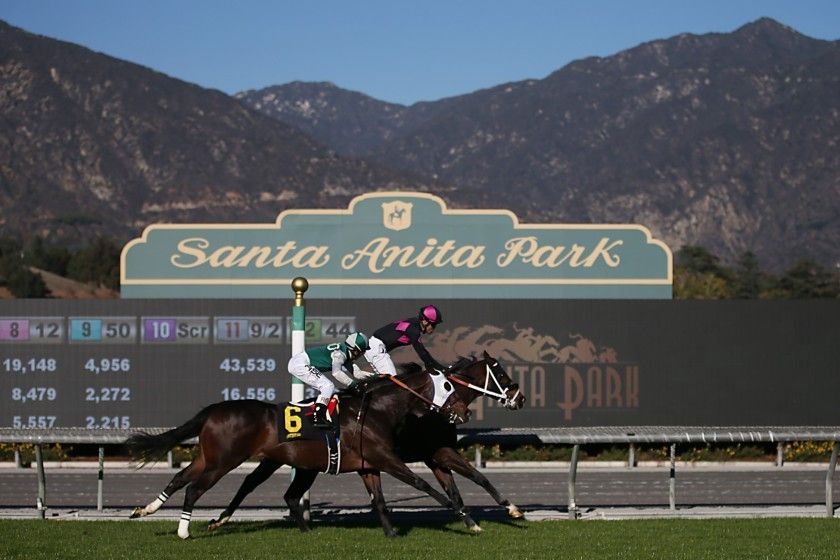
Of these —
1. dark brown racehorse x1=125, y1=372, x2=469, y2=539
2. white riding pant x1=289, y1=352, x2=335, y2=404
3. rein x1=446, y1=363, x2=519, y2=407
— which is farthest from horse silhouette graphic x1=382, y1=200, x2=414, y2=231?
dark brown racehorse x1=125, y1=372, x2=469, y2=539

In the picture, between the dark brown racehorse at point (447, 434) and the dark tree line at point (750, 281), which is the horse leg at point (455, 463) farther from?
the dark tree line at point (750, 281)

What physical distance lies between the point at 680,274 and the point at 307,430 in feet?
279

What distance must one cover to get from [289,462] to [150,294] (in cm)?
1574

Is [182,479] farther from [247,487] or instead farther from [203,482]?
[247,487]

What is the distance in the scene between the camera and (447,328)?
25812 millimetres

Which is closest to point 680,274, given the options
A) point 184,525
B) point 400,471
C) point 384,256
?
point 384,256

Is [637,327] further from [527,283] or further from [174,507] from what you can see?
[174,507]

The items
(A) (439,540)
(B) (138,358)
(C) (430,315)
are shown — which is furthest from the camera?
(B) (138,358)

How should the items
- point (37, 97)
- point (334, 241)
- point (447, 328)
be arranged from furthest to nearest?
point (37, 97) < point (334, 241) < point (447, 328)

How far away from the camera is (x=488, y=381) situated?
13.7 metres

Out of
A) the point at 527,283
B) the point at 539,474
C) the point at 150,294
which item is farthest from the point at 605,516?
the point at 150,294

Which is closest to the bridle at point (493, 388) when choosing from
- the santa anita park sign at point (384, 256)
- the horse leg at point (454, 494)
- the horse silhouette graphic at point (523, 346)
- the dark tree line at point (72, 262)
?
the horse leg at point (454, 494)

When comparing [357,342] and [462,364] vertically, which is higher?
[357,342]

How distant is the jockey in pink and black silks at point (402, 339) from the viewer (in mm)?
13859
